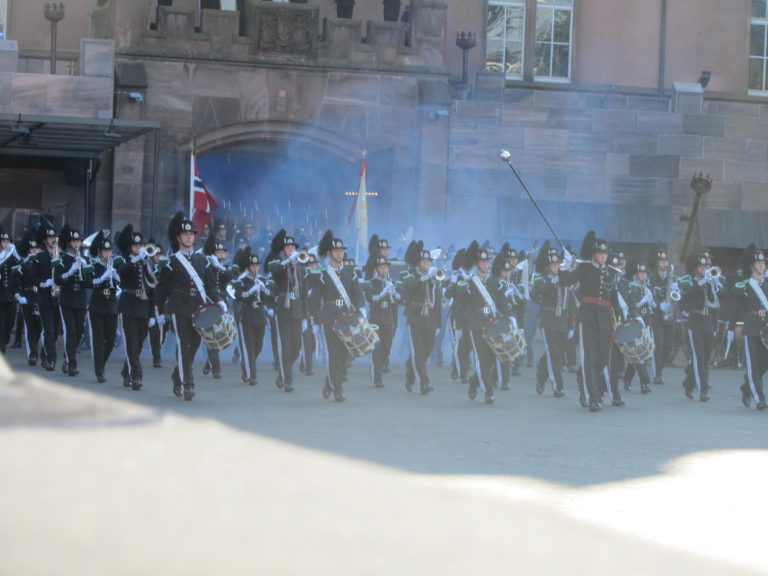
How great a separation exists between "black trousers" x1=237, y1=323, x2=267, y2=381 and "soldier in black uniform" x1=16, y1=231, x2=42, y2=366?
321 centimetres

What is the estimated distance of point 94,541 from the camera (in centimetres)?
282

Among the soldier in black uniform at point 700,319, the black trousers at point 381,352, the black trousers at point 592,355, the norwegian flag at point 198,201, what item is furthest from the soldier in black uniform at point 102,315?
the soldier in black uniform at point 700,319

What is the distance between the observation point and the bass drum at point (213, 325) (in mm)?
13945

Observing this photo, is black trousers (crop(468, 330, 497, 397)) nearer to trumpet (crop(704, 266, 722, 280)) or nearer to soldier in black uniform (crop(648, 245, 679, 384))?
trumpet (crop(704, 266, 722, 280))

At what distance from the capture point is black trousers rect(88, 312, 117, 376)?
1616 centimetres

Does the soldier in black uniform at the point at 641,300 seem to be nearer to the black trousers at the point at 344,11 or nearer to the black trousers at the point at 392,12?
the black trousers at the point at 392,12

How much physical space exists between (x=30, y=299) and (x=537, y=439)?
957cm

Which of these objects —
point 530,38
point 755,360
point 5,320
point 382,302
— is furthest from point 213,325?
point 530,38

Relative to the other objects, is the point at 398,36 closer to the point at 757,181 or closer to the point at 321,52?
the point at 321,52

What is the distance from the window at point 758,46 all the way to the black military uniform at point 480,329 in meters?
16.2

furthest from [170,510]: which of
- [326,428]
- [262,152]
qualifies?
[262,152]

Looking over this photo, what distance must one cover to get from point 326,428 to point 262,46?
15.2 meters

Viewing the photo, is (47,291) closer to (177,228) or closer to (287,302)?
(287,302)

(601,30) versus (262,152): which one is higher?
(601,30)
